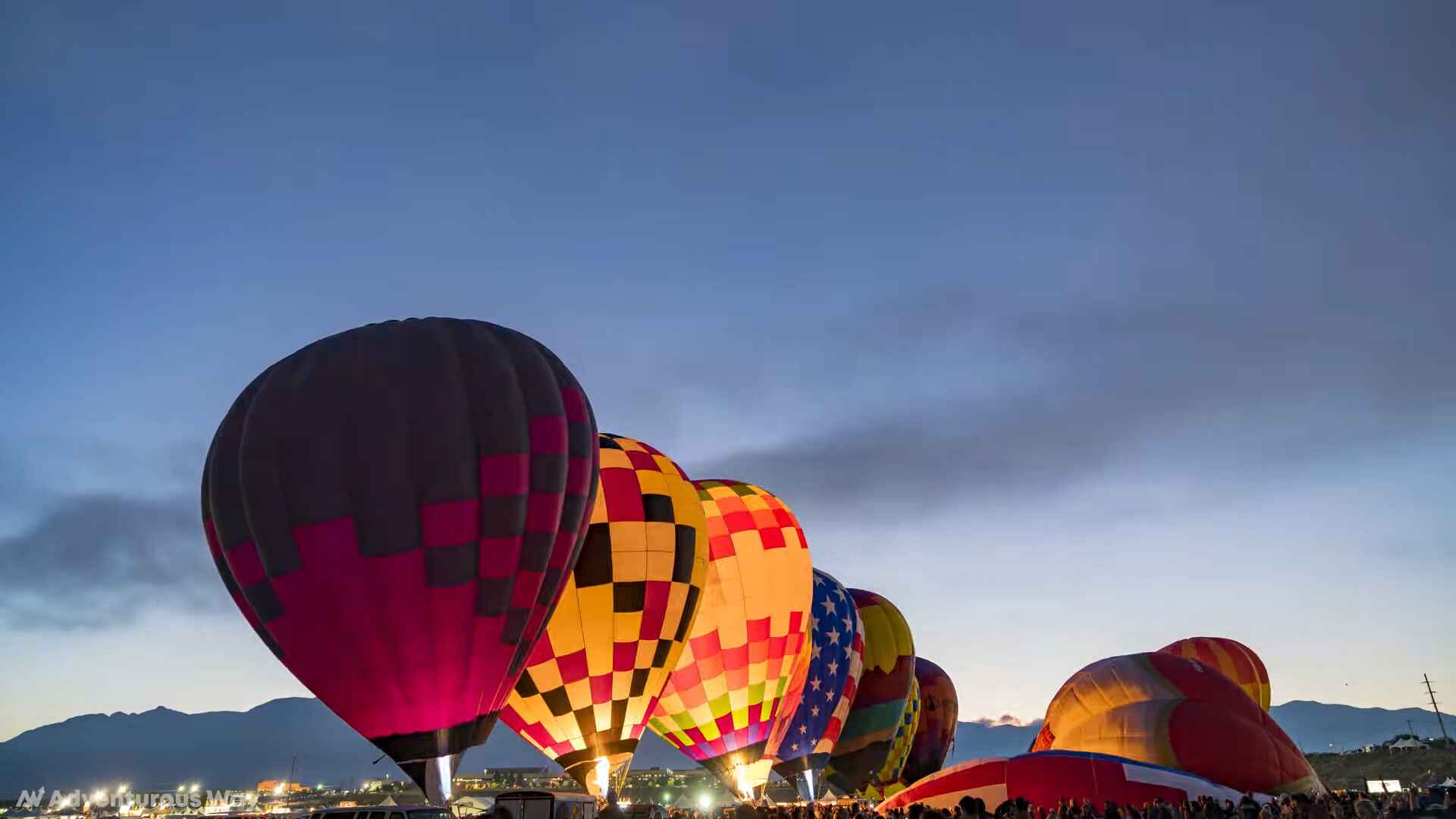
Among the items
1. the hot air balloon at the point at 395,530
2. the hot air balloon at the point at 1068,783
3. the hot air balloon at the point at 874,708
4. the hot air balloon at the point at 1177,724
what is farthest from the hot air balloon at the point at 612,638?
the hot air balloon at the point at 874,708

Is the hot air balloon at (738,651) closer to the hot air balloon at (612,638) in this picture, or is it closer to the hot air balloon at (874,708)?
the hot air balloon at (612,638)

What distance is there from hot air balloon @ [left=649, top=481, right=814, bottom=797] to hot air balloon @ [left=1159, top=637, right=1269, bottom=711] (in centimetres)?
1649

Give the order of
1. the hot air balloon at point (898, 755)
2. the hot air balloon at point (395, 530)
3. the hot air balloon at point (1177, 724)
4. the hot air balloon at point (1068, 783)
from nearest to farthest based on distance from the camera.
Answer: the hot air balloon at point (395, 530)
the hot air balloon at point (1068, 783)
the hot air balloon at point (1177, 724)
the hot air balloon at point (898, 755)

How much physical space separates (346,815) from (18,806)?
51436 millimetres

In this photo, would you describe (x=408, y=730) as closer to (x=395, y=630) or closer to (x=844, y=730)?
(x=395, y=630)

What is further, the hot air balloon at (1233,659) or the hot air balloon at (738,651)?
the hot air balloon at (1233,659)

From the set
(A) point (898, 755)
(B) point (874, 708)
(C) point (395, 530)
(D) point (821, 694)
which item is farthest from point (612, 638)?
(A) point (898, 755)

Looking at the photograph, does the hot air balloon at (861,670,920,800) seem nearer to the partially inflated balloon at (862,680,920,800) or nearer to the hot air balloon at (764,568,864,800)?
the partially inflated balloon at (862,680,920,800)

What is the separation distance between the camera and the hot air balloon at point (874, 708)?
32.5 metres

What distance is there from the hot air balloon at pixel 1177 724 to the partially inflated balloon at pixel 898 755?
35.3ft

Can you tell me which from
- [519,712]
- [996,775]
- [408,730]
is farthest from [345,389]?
[996,775]

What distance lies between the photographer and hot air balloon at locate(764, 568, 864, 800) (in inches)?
1105

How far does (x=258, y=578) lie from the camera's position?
596 inches

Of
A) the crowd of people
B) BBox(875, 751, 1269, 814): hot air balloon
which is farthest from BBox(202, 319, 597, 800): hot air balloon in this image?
BBox(875, 751, 1269, 814): hot air balloon
